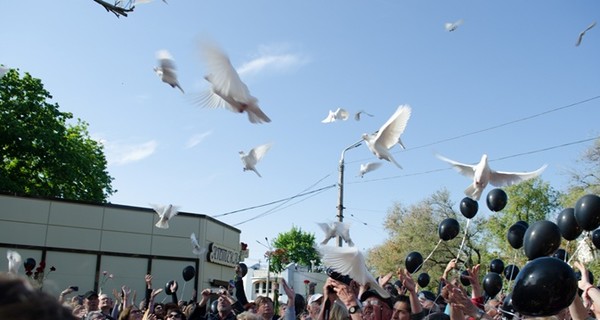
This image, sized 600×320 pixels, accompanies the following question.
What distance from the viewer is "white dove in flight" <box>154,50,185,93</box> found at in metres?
6.09

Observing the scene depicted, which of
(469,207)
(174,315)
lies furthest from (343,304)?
(469,207)

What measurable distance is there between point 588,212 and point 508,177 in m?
1.34

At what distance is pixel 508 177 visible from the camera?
7488mm

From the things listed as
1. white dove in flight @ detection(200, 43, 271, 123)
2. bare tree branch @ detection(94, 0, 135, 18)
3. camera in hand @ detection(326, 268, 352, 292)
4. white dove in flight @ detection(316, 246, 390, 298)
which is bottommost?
camera in hand @ detection(326, 268, 352, 292)

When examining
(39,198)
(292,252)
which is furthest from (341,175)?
(292,252)

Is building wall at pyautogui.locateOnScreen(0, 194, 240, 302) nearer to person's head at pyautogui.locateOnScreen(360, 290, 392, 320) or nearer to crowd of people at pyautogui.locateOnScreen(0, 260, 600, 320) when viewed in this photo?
crowd of people at pyautogui.locateOnScreen(0, 260, 600, 320)

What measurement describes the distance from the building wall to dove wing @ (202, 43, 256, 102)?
13395mm

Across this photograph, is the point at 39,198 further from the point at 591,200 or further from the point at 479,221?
the point at 479,221

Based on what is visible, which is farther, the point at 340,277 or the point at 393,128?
the point at 393,128

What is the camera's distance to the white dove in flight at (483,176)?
7.32 m

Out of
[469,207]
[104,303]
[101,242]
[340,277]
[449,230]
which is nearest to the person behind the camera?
[340,277]

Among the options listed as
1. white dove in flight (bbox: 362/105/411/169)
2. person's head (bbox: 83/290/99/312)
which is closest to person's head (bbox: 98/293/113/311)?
person's head (bbox: 83/290/99/312)

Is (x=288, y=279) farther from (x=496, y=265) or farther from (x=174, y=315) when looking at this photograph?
(x=174, y=315)

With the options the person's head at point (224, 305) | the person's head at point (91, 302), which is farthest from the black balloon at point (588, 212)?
the person's head at point (91, 302)
